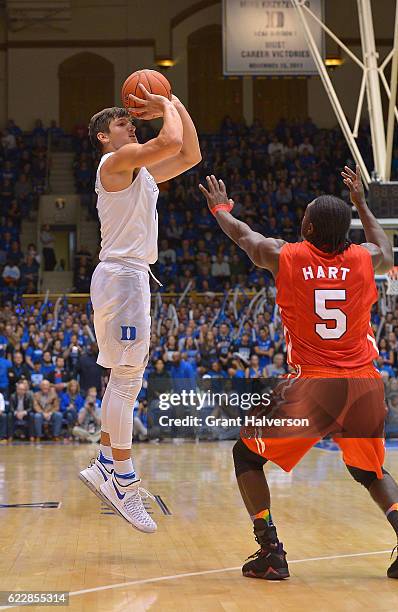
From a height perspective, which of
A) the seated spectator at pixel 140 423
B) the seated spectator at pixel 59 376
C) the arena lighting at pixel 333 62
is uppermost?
the arena lighting at pixel 333 62

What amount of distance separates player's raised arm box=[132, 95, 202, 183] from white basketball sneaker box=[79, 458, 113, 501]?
1963mm

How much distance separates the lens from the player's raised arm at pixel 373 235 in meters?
5.76

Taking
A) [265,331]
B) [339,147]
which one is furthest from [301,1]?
[339,147]

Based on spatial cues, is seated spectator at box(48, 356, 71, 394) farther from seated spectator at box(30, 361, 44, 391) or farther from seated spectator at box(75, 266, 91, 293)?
seated spectator at box(75, 266, 91, 293)

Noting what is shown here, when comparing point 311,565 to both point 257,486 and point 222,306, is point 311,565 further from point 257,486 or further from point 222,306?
point 222,306

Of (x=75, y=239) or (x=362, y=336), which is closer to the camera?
(x=362, y=336)

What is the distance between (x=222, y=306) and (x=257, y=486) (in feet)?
55.9

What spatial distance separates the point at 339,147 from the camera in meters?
31.5

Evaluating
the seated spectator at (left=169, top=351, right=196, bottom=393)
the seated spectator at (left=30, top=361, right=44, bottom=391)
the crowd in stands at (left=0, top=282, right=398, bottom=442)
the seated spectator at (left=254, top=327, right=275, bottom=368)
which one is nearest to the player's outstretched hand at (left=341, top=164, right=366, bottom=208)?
the crowd in stands at (left=0, top=282, right=398, bottom=442)

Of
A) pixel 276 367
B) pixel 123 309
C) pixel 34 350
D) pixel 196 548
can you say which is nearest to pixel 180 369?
pixel 276 367

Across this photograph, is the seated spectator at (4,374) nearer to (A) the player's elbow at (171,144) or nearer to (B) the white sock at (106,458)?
(B) the white sock at (106,458)

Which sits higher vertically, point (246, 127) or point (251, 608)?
point (246, 127)

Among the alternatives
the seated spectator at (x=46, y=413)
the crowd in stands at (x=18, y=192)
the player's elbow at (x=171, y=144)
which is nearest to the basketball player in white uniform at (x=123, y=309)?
the player's elbow at (x=171, y=144)

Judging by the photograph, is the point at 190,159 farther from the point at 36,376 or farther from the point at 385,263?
the point at 36,376
